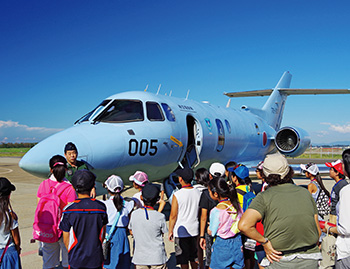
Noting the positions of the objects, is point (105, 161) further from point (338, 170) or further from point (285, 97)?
point (285, 97)

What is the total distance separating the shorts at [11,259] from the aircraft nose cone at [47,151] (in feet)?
7.70

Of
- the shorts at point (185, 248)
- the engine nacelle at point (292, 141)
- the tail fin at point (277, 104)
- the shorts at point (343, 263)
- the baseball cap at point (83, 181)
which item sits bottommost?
the shorts at point (185, 248)

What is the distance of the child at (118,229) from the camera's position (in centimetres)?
414

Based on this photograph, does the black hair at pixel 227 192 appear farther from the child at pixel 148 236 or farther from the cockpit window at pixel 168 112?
the cockpit window at pixel 168 112

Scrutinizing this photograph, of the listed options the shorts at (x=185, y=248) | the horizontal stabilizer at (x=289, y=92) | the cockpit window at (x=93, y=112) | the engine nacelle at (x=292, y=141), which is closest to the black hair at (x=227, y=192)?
the shorts at (x=185, y=248)

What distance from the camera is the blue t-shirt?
345cm

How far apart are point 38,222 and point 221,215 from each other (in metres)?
2.25

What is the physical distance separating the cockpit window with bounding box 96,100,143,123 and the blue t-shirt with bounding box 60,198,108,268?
4.03 m

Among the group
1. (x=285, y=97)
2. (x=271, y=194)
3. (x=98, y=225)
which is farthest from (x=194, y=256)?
(x=285, y=97)

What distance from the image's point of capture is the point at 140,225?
400 cm

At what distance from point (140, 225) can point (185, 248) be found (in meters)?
1.16

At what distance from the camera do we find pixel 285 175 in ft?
10.2

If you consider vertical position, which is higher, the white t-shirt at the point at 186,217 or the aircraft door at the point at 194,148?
the aircraft door at the point at 194,148

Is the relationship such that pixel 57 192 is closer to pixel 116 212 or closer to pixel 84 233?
pixel 116 212
